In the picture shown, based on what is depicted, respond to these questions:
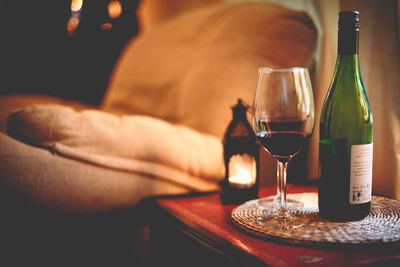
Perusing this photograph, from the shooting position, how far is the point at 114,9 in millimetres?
2947

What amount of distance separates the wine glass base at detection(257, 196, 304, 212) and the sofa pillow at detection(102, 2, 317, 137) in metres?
0.37

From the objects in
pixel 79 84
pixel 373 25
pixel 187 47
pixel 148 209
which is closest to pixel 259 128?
pixel 148 209

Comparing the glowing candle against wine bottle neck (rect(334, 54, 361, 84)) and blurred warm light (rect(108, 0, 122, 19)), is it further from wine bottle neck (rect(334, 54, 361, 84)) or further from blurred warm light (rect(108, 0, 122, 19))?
blurred warm light (rect(108, 0, 122, 19))

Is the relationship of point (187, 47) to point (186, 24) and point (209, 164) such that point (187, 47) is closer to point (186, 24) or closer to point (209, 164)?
point (186, 24)

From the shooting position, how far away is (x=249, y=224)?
0.61 meters

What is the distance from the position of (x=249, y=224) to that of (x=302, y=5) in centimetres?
90

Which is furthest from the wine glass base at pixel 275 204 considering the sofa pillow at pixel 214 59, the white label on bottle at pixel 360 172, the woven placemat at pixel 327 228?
the sofa pillow at pixel 214 59

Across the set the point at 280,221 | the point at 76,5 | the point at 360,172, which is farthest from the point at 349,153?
the point at 76,5

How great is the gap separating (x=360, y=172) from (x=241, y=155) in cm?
28

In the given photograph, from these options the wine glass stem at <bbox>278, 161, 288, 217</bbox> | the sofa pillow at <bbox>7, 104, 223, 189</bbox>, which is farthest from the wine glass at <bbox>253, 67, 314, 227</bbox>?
the sofa pillow at <bbox>7, 104, 223, 189</bbox>

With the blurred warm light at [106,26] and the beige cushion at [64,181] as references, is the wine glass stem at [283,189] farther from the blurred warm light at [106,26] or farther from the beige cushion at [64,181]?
the blurred warm light at [106,26]

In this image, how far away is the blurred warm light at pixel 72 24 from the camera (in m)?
2.93

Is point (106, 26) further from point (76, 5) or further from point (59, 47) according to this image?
point (59, 47)

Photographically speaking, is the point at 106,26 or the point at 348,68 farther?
the point at 106,26
